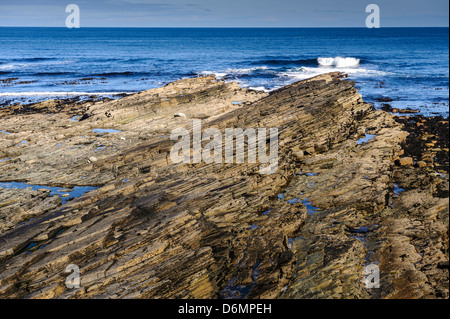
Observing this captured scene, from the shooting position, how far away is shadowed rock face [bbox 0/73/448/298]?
13.3 meters

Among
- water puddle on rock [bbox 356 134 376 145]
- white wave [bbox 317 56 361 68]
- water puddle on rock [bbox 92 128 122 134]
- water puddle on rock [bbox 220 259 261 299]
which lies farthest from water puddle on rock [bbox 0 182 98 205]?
white wave [bbox 317 56 361 68]

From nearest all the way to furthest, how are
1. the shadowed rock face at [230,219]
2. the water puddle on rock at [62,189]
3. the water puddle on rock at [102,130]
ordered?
the shadowed rock face at [230,219]
the water puddle on rock at [62,189]
the water puddle on rock at [102,130]

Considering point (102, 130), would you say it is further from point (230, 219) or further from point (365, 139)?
point (365, 139)

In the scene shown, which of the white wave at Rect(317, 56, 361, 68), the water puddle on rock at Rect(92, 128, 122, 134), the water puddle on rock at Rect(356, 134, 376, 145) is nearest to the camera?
the water puddle on rock at Rect(356, 134, 376, 145)

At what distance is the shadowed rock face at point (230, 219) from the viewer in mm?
13328

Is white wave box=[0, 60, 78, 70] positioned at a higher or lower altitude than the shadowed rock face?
higher

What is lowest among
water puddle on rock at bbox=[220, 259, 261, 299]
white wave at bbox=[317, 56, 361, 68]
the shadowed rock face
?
water puddle on rock at bbox=[220, 259, 261, 299]

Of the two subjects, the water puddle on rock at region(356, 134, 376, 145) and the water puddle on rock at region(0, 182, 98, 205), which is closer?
the water puddle on rock at region(0, 182, 98, 205)

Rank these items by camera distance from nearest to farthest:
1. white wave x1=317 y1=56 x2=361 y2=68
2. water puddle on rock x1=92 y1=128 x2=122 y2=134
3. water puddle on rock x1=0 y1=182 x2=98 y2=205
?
1. water puddle on rock x1=0 y1=182 x2=98 y2=205
2. water puddle on rock x1=92 y1=128 x2=122 y2=134
3. white wave x1=317 y1=56 x2=361 y2=68

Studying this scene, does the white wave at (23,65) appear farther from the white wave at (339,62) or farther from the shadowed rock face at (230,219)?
the shadowed rock face at (230,219)

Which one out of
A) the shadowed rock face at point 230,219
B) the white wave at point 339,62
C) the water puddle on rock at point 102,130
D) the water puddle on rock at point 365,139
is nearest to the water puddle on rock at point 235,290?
the shadowed rock face at point 230,219

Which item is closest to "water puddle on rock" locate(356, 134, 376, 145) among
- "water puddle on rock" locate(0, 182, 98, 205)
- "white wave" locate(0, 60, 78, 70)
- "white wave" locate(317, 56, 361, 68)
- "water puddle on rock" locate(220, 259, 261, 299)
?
"water puddle on rock" locate(220, 259, 261, 299)

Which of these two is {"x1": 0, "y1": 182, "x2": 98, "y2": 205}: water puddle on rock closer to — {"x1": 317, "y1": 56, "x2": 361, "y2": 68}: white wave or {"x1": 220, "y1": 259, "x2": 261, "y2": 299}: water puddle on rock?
{"x1": 220, "y1": 259, "x2": 261, "y2": 299}: water puddle on rock

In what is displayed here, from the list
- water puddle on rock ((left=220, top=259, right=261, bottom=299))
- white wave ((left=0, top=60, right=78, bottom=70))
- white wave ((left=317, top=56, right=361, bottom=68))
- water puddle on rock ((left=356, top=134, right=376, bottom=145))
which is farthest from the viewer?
white wave ((left=317, top=56, right=361, bottom=68))
